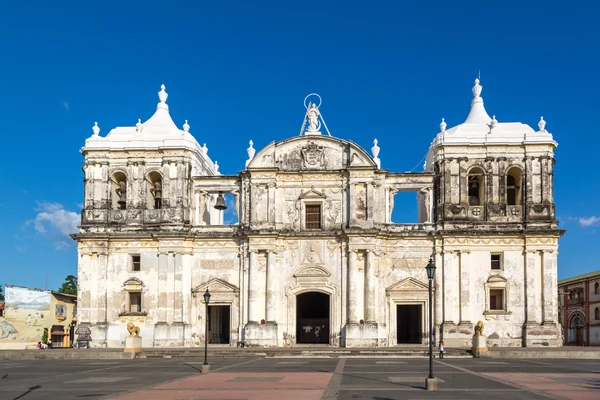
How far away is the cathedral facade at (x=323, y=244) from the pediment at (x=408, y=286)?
0.29ft

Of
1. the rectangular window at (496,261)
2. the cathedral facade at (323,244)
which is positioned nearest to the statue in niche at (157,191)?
the cathedral facade at (323,244)

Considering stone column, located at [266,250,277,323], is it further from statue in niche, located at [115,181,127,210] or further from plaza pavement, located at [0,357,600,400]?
statue in niche, located at [115,181,127,210]

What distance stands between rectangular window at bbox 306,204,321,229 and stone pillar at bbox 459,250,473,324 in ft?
30.3

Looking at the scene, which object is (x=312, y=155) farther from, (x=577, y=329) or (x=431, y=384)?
(x=577, y=329)

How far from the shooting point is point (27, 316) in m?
54.9

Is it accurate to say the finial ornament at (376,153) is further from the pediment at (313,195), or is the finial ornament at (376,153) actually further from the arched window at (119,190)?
the arched window at (119,190)

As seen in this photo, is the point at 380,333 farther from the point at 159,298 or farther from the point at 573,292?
the point at 573,292

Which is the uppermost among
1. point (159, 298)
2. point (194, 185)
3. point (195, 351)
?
point (194, 185)

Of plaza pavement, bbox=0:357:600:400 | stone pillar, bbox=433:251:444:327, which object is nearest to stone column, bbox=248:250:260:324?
A: plaza pavement, bbox=0:357:600:400

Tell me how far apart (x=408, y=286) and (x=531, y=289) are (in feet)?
24.7

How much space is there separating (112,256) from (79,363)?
1184cm

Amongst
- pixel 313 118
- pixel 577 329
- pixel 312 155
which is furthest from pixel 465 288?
pixel 577 329

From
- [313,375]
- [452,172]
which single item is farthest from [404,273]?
[313,375]

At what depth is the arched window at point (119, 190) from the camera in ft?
155
